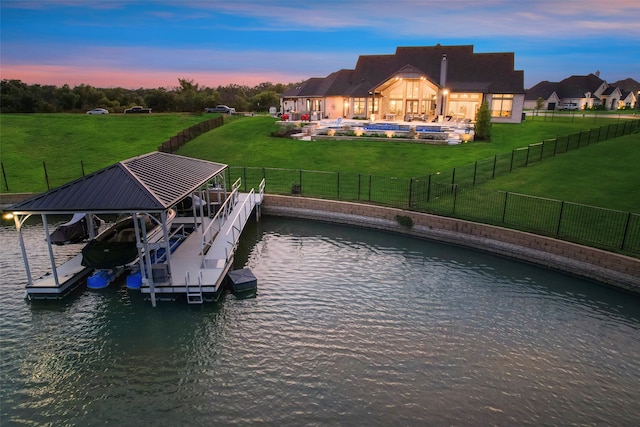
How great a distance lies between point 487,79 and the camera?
52031 mm

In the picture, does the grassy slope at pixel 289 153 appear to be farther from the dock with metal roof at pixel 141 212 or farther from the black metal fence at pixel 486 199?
the dock with metal roof at pixel 141 212

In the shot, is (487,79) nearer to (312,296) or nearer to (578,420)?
(312,296)

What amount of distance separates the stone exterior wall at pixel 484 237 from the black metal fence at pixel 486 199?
3.18 ft

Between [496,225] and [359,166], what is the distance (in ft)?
48.7

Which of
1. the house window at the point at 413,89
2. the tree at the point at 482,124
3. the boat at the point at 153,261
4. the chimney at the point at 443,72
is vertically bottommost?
the boat at the point at 153,261

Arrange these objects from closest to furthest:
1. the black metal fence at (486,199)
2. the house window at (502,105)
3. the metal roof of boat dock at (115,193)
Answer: the metal roof of boat dock at (115,193)
the black metal fence at (486,199)
the house window at (502,105)

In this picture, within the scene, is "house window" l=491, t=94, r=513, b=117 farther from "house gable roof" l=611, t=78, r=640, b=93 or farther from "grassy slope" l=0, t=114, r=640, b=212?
"house gable roof" l=611, t=78, r=640, b=93

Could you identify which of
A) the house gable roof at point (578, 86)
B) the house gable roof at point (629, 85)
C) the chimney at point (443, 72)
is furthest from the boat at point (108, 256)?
the house gable roof at point (629, 85)

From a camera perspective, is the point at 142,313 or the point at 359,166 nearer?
the point at 142,313

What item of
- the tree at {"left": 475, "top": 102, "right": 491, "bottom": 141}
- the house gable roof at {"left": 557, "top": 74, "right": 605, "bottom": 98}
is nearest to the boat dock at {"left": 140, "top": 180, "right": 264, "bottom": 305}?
the tree at {"left": 475, "top": 102, "right": 491, "bottom": 141}

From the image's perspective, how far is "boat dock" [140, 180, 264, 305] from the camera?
15469 millimetres

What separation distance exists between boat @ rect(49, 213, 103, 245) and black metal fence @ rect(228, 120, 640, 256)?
11.9 metres

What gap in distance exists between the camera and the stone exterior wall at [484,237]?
16.9m

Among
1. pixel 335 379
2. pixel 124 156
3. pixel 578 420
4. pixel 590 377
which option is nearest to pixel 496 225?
pixel 590 377
